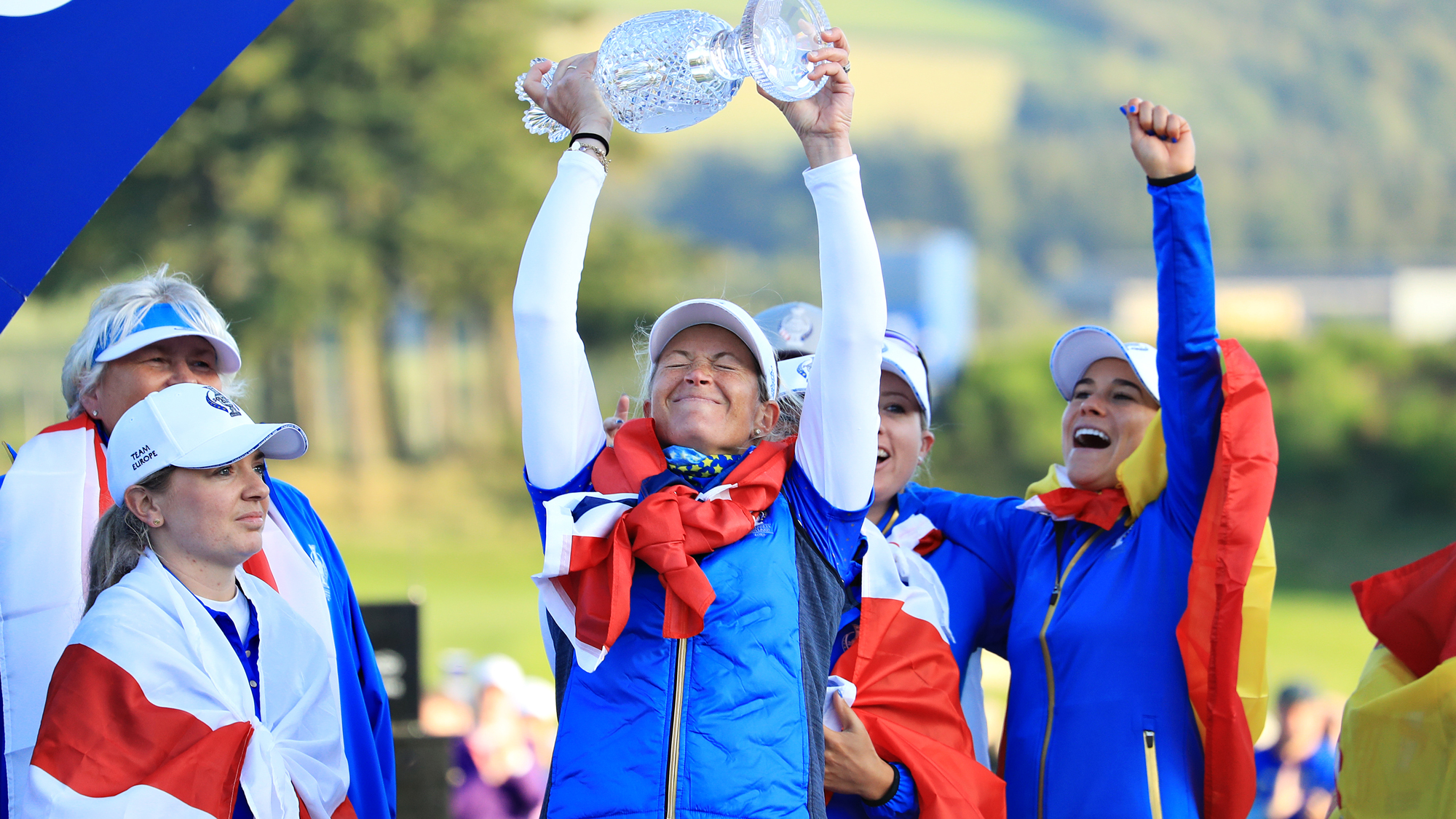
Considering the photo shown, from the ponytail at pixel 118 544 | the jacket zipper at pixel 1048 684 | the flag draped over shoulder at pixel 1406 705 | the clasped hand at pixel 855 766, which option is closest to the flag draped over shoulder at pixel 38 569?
the ponytail at pixel 118 544

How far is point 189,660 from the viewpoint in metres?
2.39

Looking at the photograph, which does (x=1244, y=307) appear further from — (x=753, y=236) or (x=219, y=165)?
(x=219, y=165)

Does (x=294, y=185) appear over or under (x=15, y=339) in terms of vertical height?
over

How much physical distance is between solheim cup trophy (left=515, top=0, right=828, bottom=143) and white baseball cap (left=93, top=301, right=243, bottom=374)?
97 centimetres

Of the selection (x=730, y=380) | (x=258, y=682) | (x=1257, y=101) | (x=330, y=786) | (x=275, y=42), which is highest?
(x=1257, y=101)

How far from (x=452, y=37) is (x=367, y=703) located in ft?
60.9

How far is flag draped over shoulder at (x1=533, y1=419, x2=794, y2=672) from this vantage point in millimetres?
2098

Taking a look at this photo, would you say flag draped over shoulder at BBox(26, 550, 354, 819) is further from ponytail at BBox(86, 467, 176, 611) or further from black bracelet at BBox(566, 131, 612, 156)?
black bracelet at BBox(566, 131, 612, 156)

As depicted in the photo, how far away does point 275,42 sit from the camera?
19.0 meters

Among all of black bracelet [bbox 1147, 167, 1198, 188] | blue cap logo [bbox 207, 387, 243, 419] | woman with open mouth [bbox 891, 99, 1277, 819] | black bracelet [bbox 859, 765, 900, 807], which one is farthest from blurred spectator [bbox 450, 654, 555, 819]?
black bracelet [bbox 1147, 167, 1198, 188]

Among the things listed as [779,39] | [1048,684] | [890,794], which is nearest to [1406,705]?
[1048,684]

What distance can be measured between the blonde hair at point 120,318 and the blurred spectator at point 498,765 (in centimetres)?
366

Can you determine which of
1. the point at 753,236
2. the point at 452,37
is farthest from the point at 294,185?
the point at 753,236

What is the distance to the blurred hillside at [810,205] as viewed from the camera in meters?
19.2
